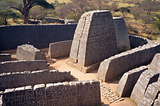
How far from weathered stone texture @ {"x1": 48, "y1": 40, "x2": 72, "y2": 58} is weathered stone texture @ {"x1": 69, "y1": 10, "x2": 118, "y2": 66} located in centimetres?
254

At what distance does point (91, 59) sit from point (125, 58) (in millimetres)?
2350

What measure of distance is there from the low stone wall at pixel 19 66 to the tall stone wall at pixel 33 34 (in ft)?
23.0

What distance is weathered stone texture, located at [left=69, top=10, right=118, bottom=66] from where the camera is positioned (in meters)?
A: 9.93

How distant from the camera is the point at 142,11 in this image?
1221 inches

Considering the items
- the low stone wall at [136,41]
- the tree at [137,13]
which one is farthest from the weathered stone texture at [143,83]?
the tree at [137,13]

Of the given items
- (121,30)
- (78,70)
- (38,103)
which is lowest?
(78,70)

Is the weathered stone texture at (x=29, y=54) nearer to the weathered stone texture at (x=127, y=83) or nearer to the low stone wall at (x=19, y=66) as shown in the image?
the low stone wall at (x=19, y=66)

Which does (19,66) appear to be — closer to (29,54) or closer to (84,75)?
(29,54)

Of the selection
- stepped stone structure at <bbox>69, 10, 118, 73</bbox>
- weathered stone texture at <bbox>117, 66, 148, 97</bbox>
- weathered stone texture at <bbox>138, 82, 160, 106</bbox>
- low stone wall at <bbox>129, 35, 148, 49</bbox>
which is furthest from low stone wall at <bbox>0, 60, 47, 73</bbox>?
low stone wall at <bbox>129, 35, 148, 49</bbox>

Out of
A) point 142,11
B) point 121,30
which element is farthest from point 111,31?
point 142,11

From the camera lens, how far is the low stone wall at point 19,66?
8.02 meters

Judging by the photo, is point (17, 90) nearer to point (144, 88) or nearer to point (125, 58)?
point (144, 88)

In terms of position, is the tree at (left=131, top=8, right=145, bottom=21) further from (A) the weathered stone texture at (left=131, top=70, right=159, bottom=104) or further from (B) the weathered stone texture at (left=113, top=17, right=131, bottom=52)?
(A) the weathered stone texture at (left=131, top=70, right=159, bottom=104)

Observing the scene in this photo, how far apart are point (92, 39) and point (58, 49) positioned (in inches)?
165
